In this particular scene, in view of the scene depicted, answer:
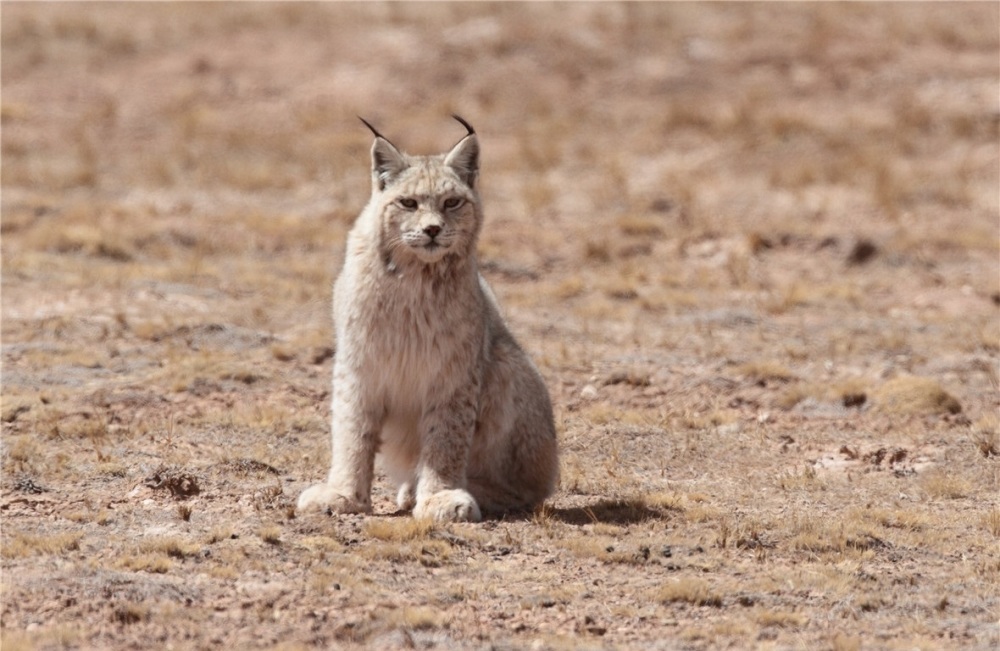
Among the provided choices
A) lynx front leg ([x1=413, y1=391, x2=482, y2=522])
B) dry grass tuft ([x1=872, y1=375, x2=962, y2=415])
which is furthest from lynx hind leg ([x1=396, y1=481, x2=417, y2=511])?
dry grass tuft ([x1=872, y1=375, x2=962, y2=415])

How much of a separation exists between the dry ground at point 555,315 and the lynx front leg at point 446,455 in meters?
0.28

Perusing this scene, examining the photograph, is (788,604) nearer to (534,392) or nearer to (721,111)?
(534,392)

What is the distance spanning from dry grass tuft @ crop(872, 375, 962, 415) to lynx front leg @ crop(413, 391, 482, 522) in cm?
568

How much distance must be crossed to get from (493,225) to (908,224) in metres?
6.33

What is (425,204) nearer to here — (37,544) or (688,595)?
(688,595)

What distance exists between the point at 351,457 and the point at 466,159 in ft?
7.31

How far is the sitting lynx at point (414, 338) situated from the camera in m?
9.98

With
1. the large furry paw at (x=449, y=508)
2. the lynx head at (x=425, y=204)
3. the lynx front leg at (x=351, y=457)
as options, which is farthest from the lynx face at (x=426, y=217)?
the large furry paw at (x=449, y=508)

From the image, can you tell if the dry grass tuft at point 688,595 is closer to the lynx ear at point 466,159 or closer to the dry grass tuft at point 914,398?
the lynx ear at point 466,159

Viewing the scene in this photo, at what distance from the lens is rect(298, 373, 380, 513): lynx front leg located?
32.8 feet

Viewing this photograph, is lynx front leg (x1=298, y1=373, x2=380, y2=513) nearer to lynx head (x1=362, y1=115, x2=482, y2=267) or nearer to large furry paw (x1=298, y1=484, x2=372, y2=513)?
large furry paw (x1=298, y1=484, x2=372, y2=513)

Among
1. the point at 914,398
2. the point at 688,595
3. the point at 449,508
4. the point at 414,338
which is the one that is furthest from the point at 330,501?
the point at 914,398

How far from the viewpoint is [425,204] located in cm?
995

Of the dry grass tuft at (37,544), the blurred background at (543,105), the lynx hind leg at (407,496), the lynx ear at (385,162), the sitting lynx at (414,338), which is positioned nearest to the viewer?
the dry grass tuft at (37,544)
